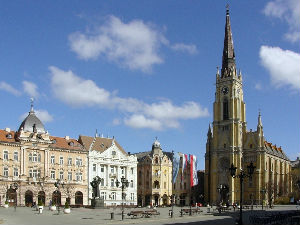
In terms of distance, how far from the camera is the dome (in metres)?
79.5

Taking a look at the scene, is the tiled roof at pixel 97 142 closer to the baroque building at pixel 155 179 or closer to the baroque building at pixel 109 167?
the baroque building at pixel 109 167

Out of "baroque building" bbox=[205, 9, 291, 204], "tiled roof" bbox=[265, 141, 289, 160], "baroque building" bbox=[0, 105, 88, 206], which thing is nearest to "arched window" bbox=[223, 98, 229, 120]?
"baroque building" bbox=[205, 9, 291, 204]

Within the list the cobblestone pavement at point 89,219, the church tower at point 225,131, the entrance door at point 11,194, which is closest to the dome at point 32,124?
the entrance door at point 11,194

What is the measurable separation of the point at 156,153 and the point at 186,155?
11.2 m

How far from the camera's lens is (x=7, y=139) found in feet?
253

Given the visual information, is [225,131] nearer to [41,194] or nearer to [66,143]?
[66,143]

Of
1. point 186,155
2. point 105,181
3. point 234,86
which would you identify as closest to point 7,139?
point 105,181

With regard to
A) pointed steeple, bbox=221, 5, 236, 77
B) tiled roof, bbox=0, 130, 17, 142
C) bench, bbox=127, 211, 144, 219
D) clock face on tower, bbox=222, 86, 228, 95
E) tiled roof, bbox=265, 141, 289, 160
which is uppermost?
pointed steeple, bbox=221, 5, 236, 77

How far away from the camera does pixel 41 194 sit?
261ft

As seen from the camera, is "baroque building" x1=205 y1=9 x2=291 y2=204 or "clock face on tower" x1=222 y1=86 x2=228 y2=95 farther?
"clock face on tower" x1=222 y1=86 x2=228 y2=95

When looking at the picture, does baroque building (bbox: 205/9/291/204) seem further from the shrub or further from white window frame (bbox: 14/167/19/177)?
white window frame (bbox: 14/167/19/177)

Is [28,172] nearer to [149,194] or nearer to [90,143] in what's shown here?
[90,143]

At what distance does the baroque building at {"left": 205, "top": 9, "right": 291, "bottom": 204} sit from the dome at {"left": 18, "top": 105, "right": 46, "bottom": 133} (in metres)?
48.1

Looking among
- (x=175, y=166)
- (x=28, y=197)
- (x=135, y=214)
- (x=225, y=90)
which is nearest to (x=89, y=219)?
(x=135, y=214)
